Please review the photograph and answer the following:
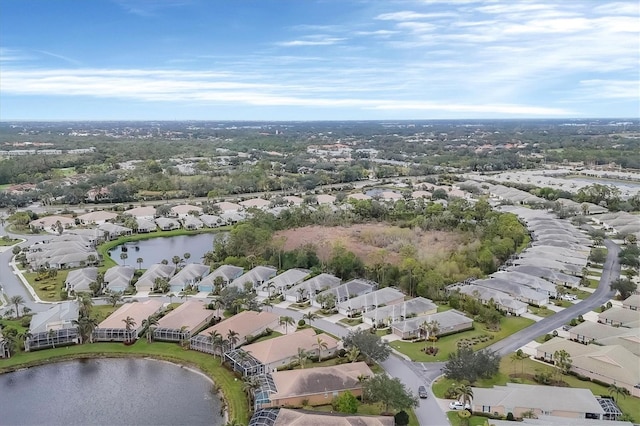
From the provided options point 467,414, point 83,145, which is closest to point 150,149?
point 83,145

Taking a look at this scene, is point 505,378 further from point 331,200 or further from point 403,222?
point 331,200

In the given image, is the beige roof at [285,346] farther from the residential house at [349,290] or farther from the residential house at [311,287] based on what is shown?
the residential house at [311,287]

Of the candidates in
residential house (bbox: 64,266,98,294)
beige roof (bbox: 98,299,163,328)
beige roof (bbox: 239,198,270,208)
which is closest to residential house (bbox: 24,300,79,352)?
beige roof (bbox: 98,299,163,328)

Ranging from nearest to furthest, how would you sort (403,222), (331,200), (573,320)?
(573,320) < (403,222) < (331,200)

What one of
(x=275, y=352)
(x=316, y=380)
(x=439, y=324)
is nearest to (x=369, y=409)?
(x=316, y=380)

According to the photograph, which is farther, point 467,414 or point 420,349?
point 420,349

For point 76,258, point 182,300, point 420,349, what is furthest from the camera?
point 76,258

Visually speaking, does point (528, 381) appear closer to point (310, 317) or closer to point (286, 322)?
point (310, 317)
